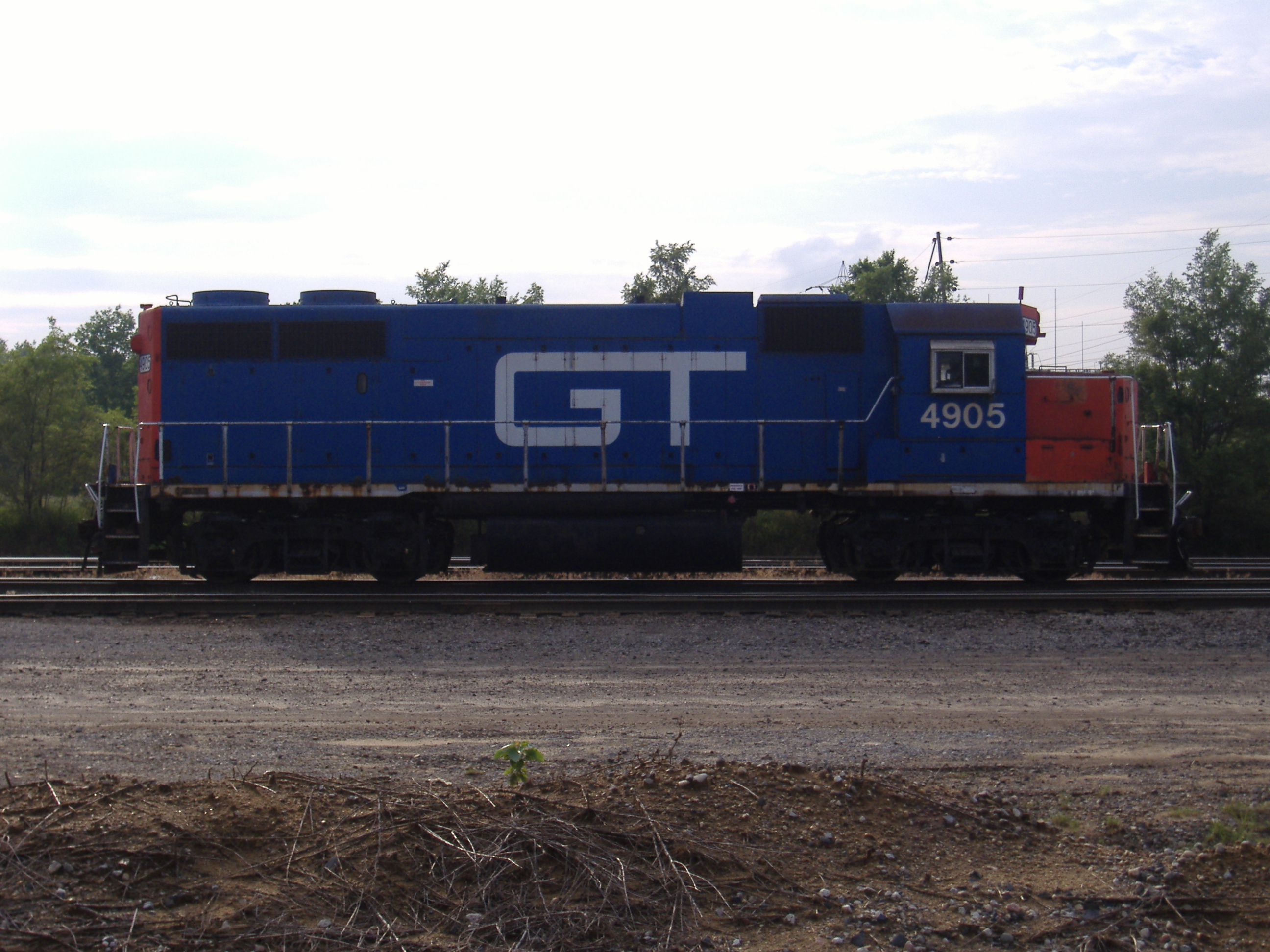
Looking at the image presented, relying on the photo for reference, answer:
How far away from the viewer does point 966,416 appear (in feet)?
41.9

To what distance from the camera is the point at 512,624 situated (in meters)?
9.84

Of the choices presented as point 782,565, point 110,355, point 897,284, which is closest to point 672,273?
point 897,284

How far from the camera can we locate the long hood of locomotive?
519 inches

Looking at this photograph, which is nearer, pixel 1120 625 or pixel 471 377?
pixel 1120 625

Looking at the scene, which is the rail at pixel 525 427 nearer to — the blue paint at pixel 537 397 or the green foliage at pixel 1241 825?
the blue paint at pixel 537 397

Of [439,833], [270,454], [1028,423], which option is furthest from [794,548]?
[439,833]

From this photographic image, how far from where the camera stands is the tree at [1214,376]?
1227 inches

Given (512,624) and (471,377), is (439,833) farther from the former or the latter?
(471,377)

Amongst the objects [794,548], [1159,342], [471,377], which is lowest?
[794,548]

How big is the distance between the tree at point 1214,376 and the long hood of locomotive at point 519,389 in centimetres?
2272

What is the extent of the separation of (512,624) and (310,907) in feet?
21.4

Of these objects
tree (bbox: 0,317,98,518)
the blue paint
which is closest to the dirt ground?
the blue paint

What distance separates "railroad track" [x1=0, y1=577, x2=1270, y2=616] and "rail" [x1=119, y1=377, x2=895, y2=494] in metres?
1.44

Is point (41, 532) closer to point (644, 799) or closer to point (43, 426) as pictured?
point (43, 426)
